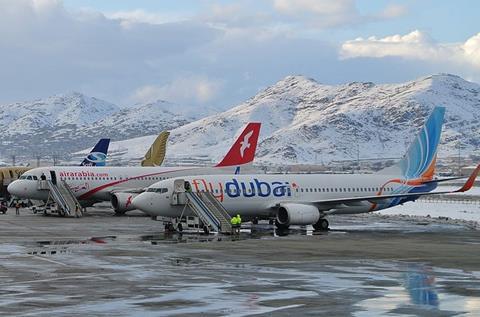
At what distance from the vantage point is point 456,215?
283 ft

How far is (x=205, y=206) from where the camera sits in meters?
52.3

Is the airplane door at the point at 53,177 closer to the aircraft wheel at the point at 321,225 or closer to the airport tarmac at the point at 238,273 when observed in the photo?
the airport tarmac at the point at 238,273

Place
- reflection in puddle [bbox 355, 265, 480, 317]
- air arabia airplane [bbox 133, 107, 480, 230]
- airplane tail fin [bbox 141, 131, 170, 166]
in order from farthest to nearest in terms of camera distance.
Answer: airplane tail fin [bbox 141, 131, 170, 166] < air arabia airplane [bbox 133, 107, 480, 230] < reflection in puddle [bbox 355, 265, 480, 317]

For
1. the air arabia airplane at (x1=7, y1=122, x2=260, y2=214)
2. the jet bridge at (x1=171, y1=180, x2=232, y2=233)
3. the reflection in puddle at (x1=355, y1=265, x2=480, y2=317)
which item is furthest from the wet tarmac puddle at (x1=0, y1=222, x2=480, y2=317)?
the air arabia airplane at (x1=7, y1=122, x2=260, y2=214)

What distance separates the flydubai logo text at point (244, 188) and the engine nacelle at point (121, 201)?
17.3 metres

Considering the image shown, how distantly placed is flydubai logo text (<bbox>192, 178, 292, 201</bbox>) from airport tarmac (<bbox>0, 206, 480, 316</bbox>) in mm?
3630

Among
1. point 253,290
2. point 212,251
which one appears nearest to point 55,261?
point 212,251

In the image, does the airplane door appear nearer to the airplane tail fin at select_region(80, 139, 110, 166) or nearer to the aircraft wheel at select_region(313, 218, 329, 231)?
the aircraft wheel at select_region(313, 218, 329, 231)

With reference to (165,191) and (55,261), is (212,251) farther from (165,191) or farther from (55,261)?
(165,191)

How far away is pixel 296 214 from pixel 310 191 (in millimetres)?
3905

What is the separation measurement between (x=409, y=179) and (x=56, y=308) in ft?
139

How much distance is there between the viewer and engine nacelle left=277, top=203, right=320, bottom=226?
54.8m

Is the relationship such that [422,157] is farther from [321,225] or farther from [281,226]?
[281,226]

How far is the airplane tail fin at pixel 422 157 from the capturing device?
62781mm
